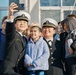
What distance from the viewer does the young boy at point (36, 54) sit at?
3.70 meters

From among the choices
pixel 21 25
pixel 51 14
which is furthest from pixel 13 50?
pixel 51 14

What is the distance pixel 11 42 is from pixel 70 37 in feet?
2.50

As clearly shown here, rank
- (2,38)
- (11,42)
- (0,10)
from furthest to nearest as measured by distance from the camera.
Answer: (0,10), (2,38), (11,42)

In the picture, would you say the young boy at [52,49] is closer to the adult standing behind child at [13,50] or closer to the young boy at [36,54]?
the young boy at [36,54]

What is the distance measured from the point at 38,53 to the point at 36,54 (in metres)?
0.03

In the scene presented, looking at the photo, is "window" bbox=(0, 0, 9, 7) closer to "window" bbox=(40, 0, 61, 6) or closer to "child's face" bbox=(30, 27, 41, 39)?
"window" bbox=(40, 0, 61, 6)

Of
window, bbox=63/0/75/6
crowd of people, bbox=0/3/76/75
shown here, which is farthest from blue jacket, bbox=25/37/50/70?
window, bbox=63/0/75/6

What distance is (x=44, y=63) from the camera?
147 inches

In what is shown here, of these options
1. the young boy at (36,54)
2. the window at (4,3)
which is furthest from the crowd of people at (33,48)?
the window at (4,3)

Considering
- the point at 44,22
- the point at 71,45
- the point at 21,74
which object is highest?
the point at 44,22

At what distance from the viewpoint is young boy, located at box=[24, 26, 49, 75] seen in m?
3.70

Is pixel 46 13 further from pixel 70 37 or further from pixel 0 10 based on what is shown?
pixel 70 37

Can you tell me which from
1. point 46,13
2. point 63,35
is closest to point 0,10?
point 46,13

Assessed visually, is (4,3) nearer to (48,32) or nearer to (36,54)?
(48,32)
